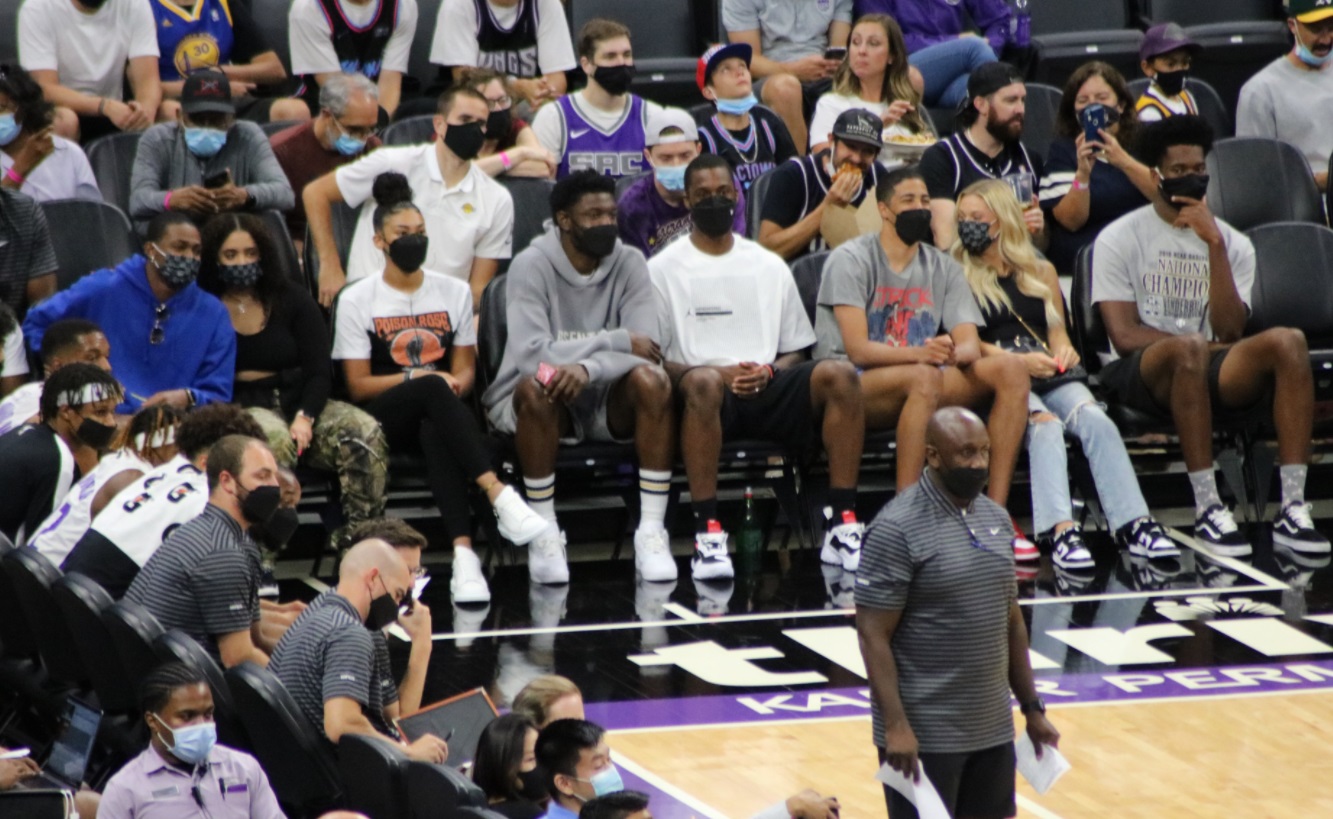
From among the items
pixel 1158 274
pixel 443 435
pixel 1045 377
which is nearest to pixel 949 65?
pixel 1158 274

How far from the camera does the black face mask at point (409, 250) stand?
302 inches

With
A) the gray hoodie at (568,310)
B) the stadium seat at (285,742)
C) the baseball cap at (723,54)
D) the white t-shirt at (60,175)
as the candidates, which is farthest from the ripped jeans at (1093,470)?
the white t-shirt at (60,175)

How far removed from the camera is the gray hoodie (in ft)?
25.0

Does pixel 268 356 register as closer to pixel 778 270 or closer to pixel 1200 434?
pixel 778 270

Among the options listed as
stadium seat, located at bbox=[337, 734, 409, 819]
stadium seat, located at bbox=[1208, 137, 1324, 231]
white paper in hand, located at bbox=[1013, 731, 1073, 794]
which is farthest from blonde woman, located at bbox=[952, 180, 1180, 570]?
stadium seat, located at bbox=[337, 734, 409, 819]

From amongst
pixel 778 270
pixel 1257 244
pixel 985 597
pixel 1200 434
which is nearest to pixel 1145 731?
pixel 985 597

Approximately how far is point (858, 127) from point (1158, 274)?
1404 millimetres

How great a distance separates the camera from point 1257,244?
8641 mm

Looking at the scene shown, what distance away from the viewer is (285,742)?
4.58 meters

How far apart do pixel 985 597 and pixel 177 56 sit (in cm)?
588

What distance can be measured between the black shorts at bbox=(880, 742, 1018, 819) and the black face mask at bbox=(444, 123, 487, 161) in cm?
437

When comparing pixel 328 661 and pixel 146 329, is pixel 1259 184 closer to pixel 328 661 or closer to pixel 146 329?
pixel 146 329

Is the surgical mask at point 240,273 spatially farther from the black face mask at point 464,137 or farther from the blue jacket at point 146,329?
the black face mask at point 464,137

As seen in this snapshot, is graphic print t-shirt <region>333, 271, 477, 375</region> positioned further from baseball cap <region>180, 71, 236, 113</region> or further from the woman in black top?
baseball cap <region>180, 71, 236, 113</region>
